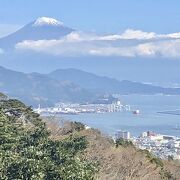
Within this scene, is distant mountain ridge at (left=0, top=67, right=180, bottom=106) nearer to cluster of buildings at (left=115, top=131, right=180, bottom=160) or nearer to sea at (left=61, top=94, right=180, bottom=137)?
sea at (left=61, top=94, right=180, bottom=137)

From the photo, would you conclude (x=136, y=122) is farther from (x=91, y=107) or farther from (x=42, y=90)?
(x=42, y=90)

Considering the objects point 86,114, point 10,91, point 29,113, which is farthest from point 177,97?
point 29,113

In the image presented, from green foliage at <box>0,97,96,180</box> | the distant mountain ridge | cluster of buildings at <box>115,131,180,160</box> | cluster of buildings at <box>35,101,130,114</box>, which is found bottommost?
cluster of buildings at <box>115,131,180,160</box>

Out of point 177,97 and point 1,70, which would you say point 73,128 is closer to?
point 1,70

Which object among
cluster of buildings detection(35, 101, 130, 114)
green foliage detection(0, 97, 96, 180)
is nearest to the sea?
cluster of buildings detection(35, 101, 130, 114)

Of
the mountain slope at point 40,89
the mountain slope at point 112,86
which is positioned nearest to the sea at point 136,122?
the mountain slope at point 40,89

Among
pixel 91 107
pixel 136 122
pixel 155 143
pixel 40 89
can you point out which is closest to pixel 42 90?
pixel 40 89

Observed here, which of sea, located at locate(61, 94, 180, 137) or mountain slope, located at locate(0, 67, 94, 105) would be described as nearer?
sea, located at locate(61, 94, 180, 137)

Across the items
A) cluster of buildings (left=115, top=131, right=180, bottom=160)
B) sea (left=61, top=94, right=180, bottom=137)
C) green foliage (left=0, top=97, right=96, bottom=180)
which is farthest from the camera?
sea (left=61, top=94, right=180, bottom=137)
